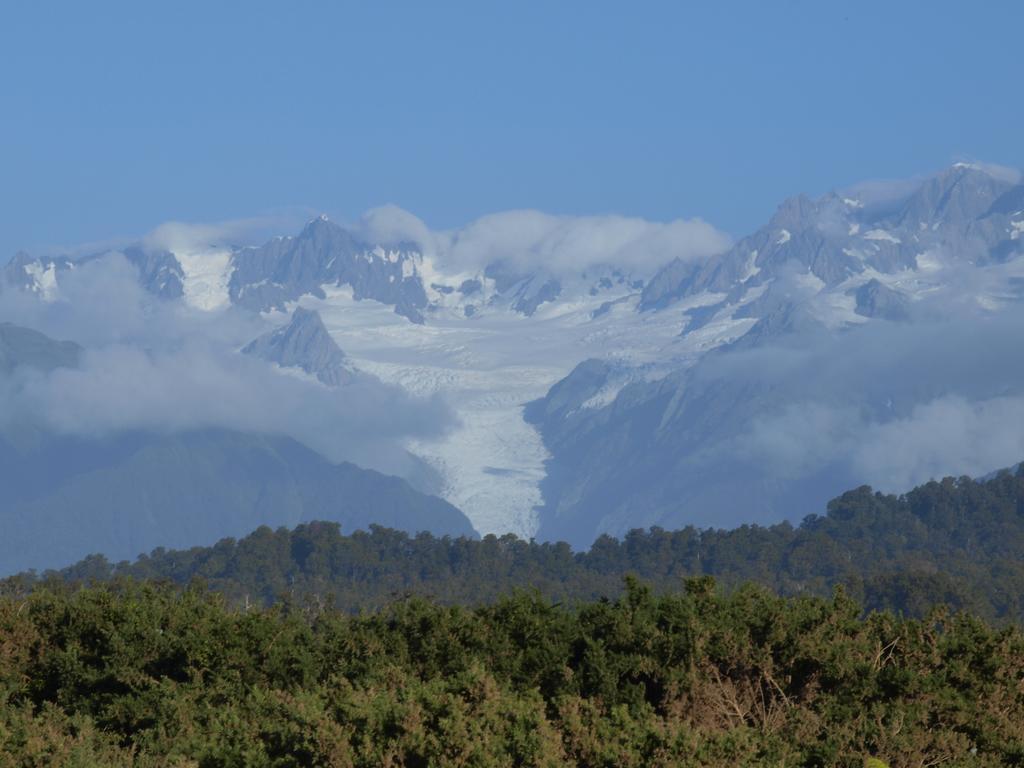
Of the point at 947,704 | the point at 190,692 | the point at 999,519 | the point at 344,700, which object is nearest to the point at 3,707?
the point at 190,692

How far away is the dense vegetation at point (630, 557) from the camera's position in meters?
134

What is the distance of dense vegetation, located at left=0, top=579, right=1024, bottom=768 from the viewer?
18297 mm

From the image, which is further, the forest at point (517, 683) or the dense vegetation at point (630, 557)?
the dense vegetation at point (630, 557)

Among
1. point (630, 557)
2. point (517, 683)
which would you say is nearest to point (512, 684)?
point (517, 683)

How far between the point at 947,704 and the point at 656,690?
4454mm

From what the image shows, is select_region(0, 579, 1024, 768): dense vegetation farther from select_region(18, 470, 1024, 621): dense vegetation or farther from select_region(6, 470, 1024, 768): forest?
select_region(18, 470, 1024, 621): dense vegetation

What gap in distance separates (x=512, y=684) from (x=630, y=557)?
127692 millimetres

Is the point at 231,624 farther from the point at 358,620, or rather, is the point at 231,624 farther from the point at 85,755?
the point at 85,755

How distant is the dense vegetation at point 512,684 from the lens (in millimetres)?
18297

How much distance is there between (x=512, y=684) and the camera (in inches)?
999

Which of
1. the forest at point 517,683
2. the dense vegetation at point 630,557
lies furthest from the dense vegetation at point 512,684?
the dense vegetation at point 630,557

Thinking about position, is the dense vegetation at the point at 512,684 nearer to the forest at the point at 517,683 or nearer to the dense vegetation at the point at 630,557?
the forest at the point at 517,683

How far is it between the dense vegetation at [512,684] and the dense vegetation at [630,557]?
312 ft

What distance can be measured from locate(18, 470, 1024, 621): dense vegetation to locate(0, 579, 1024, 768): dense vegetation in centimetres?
9522
